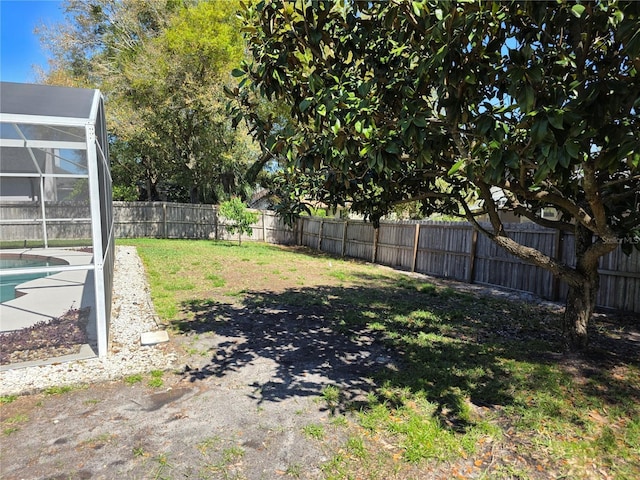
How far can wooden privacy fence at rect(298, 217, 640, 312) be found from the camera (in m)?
6.36

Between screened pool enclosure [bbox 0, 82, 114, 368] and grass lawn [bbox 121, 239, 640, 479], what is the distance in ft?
3.88

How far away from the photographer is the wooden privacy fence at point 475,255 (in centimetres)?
636

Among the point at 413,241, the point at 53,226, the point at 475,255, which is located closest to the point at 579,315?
the point at 475,255

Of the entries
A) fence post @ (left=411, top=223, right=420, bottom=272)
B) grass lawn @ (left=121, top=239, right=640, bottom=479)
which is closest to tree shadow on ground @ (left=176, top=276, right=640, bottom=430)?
grass lawn @ (left=121, top=239, right=640, bottom=479)

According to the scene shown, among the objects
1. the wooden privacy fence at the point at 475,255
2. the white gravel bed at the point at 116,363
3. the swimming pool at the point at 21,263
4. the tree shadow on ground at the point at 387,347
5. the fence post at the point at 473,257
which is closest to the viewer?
the tree shadow on ground at the point at 387,347

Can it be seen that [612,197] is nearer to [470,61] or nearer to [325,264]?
[470,61]

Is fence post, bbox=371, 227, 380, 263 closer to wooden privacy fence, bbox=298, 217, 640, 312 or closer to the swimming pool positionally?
wooden privacy fence, bbox=298, 217, 640, 312

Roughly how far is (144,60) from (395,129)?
51.8ft

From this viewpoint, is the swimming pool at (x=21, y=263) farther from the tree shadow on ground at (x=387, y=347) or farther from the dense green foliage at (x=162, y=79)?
the dense green foliage at (x=162, y=79)

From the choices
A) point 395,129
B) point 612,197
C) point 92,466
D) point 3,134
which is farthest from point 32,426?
point 3,134

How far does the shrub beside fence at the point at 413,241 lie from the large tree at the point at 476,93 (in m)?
2.88

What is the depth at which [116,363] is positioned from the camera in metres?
3.88

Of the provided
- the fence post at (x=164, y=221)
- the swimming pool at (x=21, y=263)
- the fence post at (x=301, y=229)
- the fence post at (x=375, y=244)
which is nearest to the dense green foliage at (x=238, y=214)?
the fence post at (x=301, y=229)

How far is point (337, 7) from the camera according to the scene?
338 cm
